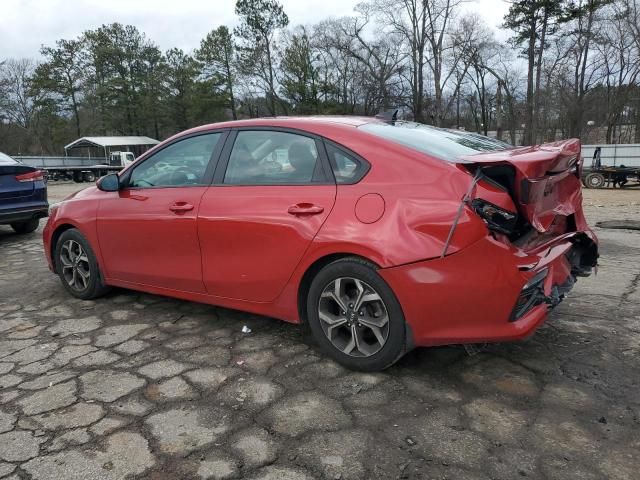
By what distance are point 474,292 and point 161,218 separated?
2.26 m

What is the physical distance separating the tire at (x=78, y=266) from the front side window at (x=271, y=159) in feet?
5.57

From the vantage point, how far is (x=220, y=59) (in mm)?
53062

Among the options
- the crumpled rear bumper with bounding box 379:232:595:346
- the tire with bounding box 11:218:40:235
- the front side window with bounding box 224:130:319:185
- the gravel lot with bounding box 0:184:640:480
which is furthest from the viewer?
the tire with bounding box 11:218:40:235

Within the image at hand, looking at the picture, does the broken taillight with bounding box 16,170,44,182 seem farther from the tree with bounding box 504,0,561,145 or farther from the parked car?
A: the tree with bounding box 504,0,561,145

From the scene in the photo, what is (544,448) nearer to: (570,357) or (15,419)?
(570,357)

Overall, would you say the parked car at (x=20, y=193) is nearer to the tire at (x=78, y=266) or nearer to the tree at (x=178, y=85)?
the tire at (x=78, y=266)

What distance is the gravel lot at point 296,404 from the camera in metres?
2.21

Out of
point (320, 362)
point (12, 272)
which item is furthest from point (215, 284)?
point (12, 272)

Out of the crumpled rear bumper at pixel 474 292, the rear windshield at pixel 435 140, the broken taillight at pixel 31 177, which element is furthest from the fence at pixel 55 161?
the crumpled rear bumper at pixel 474 292

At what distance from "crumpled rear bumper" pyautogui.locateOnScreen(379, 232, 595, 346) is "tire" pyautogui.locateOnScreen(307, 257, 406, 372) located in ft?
0.30

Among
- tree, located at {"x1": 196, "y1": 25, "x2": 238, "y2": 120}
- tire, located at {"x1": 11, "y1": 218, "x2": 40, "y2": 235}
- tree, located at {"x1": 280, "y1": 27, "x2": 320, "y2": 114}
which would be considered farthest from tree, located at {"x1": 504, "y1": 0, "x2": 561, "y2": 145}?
tire, located at {"x1": 11, "y1": 218, "x2": 40, "y2": 235}

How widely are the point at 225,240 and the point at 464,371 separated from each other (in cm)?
167

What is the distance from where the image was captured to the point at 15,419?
8.57 feet

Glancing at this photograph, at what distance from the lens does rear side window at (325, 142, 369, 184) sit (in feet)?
9.60
